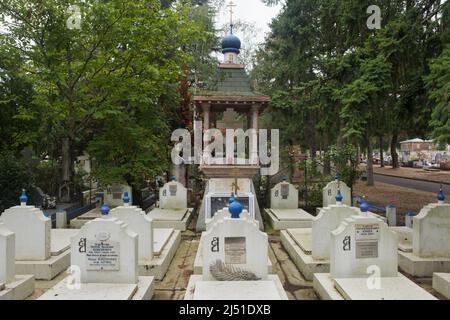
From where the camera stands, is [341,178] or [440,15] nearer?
Answer: [440,15]

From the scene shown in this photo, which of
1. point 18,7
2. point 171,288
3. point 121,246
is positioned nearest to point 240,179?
point 171,288

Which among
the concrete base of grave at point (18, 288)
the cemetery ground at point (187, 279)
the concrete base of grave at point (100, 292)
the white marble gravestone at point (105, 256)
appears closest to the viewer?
the concrete base of grave at point (100, 292)

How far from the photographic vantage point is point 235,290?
19.4 feet

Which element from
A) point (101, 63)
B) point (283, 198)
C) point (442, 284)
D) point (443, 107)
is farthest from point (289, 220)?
point (101, 63)

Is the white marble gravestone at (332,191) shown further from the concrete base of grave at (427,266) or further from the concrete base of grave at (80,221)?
the concrete base of grave at (80,221)

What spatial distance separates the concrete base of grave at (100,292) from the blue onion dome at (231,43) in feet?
37.7

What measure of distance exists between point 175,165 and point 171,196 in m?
4.63

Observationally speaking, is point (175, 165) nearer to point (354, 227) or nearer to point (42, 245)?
point (42, 245)

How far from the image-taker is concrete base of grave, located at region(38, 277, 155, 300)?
573 centimetres

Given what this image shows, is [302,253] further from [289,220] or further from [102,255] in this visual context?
[102,255]

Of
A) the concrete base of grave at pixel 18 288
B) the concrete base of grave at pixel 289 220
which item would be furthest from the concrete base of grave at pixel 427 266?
the concrete base of grave at pixel 18 288

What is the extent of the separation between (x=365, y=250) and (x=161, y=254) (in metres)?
4.77

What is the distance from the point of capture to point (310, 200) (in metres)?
17.5

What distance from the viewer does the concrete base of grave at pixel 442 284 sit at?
6551mm
